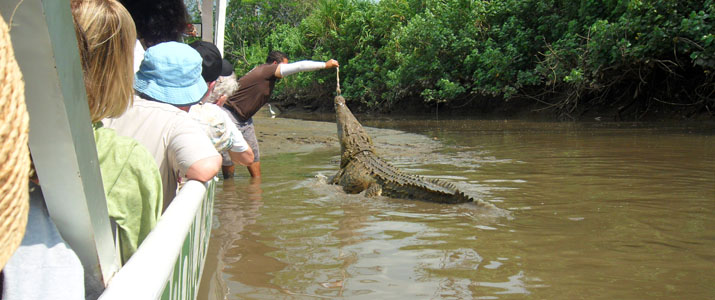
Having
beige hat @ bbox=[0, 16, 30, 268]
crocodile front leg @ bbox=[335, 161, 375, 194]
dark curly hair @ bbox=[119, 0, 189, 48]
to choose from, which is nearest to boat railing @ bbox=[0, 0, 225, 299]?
beige hat @ bbox=[0, 16, 30, 268]

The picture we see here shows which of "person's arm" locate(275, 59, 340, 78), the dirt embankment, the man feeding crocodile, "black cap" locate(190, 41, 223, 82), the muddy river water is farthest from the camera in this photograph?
the dirt embankment

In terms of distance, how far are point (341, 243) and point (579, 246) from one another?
1476 mm

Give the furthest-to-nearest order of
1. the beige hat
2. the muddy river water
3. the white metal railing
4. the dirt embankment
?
the dirt embankment < the muddy river water < the white metal railing < the beige hat

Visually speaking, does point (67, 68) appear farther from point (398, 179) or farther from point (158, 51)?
point (398, 179)

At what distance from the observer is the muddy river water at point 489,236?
2809mm

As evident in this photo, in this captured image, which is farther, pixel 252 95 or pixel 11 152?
pixel 252 95

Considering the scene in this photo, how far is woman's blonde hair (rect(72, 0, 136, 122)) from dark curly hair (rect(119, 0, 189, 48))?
9.14ft

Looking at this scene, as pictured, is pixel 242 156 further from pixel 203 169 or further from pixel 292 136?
pixel 292 136

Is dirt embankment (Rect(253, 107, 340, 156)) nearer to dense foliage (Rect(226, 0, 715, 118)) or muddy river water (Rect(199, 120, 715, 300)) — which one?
muddy river water (Rect(199, 120, 715, 300))

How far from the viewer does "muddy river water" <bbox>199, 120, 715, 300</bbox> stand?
2.81m

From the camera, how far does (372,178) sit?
18.4 ft

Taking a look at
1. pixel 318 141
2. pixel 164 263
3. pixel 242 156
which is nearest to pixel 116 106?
pixel 164 263

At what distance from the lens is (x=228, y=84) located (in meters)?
4.87

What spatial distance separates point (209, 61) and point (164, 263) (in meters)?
3.11
